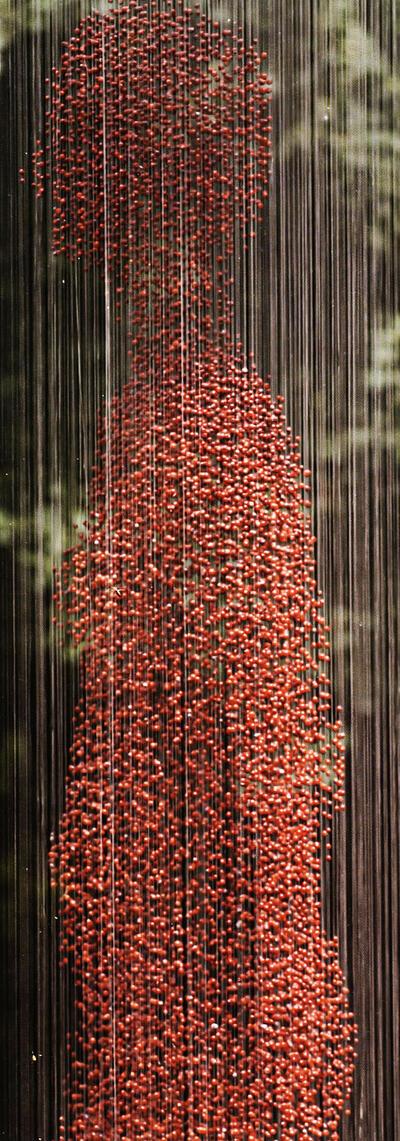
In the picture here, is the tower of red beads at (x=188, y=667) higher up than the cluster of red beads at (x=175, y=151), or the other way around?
the cluster of red beads at (x=175, y=151)

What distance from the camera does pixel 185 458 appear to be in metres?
1.72

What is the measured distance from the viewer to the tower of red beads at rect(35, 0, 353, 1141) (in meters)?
1.67

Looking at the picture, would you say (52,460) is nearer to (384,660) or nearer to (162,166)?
(162,166)

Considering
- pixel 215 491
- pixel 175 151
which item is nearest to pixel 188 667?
pixel 215 491

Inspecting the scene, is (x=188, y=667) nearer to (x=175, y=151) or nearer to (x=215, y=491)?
(x=215, y=491)

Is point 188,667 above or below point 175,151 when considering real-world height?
below

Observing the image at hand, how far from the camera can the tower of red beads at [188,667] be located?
5.49 ft

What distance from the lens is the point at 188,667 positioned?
1702mm

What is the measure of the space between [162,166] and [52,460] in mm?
546

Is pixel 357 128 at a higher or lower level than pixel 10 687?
higher

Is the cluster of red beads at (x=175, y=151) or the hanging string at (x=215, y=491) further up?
the cluster of red beads at (x=175, y=151)

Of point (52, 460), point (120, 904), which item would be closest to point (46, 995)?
point (120, 904)

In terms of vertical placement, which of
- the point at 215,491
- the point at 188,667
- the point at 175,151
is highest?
the point at 175,151

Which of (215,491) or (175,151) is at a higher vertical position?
(175,151)
